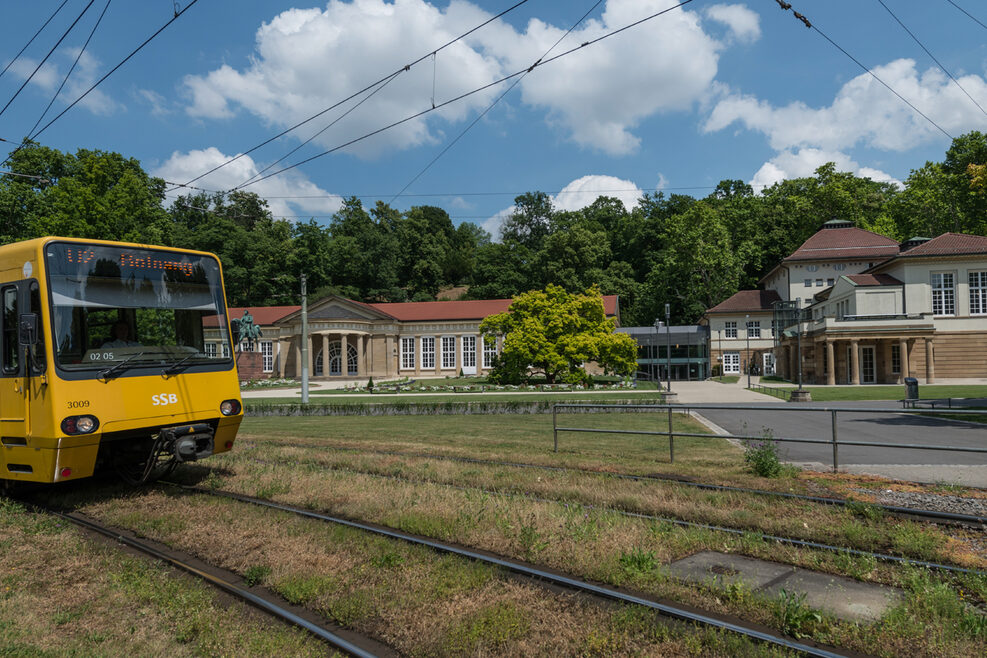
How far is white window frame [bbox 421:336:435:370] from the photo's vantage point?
7175 cm

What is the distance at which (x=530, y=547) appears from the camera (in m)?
6.52

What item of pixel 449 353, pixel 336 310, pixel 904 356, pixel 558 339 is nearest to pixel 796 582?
pixel 558 339

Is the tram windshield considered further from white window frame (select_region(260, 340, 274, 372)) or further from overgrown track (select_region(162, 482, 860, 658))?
white window frame (select_region(260, 340, 274, 372))

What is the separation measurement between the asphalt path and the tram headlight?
338 inches

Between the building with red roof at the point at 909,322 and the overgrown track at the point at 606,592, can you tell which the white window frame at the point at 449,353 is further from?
the overgrown track at the point at 606,592

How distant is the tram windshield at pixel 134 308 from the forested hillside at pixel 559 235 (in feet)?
142

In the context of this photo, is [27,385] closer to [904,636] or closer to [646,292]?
[904,636]

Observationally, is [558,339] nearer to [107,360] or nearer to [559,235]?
[107,360]

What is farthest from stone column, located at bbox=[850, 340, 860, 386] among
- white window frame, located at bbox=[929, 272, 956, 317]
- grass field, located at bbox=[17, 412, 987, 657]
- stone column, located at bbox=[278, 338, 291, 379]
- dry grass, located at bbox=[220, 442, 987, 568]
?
stone column, located at bbox=[278, 338, 291, 379]

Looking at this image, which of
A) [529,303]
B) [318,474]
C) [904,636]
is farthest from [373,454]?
[529,303]

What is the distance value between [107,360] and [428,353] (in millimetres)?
63628

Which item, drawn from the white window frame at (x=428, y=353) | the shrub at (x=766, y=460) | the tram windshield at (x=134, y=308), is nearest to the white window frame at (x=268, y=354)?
the white window frame at (x=428, y=353)

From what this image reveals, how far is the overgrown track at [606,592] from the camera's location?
14.4ft

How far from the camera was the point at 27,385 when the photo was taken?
323 inches
